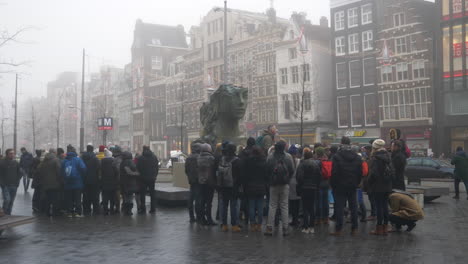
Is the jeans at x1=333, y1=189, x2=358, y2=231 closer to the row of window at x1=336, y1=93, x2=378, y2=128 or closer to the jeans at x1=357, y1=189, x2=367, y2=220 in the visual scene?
the jeans at x1=357, y1=189, x2=367, y2=220

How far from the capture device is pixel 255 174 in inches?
393

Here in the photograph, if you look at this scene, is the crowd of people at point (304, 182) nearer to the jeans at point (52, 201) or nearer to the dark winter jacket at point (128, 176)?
the dark winter jacket at point (128, 176)

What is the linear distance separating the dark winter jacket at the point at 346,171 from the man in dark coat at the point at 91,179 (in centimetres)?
684

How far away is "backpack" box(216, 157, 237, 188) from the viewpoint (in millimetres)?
10289

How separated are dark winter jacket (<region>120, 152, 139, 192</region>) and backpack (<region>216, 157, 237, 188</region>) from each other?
135 inches

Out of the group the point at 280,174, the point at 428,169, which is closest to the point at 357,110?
the point at 428,169

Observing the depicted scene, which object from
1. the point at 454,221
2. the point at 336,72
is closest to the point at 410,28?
the point at 336,72

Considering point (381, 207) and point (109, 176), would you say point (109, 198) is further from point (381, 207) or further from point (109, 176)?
point (381, 207)

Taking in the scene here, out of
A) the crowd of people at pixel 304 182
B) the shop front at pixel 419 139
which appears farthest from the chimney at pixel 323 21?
the crowd of people at pixel 304 182

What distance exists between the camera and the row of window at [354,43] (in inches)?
1813

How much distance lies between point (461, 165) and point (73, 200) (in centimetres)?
1204

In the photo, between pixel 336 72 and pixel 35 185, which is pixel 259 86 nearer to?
pixel 336 72

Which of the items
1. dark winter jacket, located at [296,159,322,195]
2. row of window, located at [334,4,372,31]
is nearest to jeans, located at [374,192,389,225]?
dark winter jacket, located at [296,159,322,195]

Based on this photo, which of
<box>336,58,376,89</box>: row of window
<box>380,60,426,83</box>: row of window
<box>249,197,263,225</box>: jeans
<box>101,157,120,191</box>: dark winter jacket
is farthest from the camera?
<box>336,58,376,89</box>: row of window
